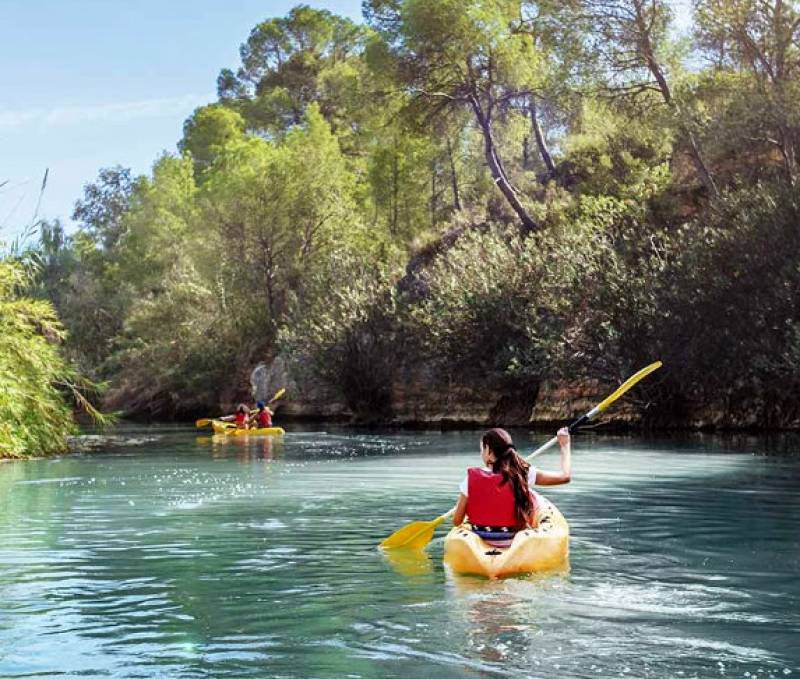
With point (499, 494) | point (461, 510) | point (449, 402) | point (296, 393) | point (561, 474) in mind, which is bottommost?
point (461, 510)

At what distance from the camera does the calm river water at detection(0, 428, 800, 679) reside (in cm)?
724

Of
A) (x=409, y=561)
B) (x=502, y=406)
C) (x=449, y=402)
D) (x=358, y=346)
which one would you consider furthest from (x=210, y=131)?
(x=409, y=561)

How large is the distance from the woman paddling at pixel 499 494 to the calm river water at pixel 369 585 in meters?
0.55

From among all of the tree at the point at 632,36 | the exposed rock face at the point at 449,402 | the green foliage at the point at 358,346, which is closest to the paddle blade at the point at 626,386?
the exposed rock face at the point at 449,402

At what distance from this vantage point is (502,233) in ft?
136

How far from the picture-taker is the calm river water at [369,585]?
7.24 metres

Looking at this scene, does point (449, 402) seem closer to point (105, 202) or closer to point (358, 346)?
point (358, 346)

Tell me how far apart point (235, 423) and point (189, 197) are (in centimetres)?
3555

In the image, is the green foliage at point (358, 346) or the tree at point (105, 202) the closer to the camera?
the green foliage at point (358, 346)

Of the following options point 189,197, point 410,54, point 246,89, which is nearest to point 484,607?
point 410,54

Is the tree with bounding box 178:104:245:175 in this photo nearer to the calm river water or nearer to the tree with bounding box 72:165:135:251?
the tree with bounding box 72:165:135:251

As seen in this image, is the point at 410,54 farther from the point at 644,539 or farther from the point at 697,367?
the point at 644,539

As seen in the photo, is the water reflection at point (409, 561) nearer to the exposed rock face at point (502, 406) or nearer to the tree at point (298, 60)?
the exposed rock face at point (502, 406)

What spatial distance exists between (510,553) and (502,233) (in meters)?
32.3
